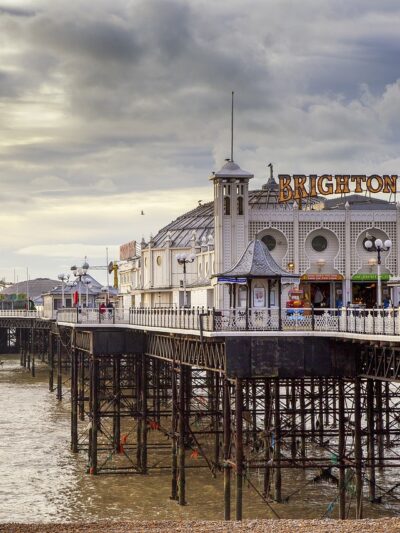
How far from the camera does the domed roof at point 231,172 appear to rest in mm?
61094

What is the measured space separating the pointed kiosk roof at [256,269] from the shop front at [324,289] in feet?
59.7

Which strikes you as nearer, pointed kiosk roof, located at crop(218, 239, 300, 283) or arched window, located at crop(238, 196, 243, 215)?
pointed kiosk roof, located at crop(218, 239, 300, 283)

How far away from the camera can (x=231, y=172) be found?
61.2 metres

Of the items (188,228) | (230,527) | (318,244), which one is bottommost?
(230,527)

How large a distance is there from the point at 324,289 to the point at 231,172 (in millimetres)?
9422

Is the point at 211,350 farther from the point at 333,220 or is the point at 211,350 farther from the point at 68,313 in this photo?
the point at 68,313

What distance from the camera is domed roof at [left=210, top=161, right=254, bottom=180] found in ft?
200

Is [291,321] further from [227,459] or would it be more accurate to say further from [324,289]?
[324,289]

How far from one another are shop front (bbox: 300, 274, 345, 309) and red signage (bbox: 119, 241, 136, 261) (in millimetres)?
63772

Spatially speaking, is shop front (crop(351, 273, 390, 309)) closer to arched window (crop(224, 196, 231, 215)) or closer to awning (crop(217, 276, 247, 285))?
arched window (crop(224, 196, 231, 215))

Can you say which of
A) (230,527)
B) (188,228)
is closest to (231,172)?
(230,527)

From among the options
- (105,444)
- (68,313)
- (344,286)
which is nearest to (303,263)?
(344,286)

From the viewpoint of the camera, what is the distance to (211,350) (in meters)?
42.8

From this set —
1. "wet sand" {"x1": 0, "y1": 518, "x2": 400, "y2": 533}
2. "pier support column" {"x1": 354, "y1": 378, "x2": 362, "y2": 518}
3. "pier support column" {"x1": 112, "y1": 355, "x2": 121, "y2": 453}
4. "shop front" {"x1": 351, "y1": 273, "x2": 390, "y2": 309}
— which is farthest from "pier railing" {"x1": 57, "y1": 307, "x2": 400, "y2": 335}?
"shop front" {"x1": 351, "y1": 273, "x2": 390, "y2": 309}
